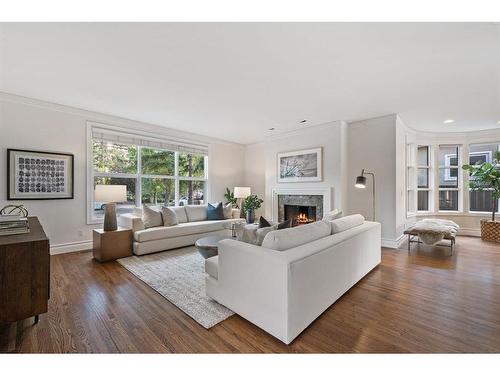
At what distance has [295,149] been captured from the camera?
5.18 m

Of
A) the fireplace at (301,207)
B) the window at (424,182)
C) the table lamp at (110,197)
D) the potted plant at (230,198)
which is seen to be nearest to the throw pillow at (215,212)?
the potted plant at (230,198)

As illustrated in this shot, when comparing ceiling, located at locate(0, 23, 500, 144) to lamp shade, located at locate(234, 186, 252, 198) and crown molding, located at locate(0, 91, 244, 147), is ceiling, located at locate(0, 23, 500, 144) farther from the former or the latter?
lamp shade, located at locate(234, 186, 252, 198)

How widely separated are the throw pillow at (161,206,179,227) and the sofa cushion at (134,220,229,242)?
139 mm

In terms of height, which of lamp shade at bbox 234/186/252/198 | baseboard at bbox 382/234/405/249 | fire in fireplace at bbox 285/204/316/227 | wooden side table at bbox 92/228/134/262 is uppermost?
lamp shade at bbox 234/186/252/198

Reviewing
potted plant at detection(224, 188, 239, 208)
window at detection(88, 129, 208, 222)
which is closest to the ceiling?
window at detection(88, 129, 208, 222)

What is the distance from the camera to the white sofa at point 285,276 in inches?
60.1

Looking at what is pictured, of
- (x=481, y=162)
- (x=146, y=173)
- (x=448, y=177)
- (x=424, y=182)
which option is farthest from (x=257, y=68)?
Result: (x=481, y=162)

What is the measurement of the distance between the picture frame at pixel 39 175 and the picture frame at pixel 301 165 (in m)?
4.15

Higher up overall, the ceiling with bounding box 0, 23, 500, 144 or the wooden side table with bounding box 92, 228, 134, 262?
the ceiling with bounding box 0, 23, 500, 144

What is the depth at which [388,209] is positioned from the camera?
4191mm

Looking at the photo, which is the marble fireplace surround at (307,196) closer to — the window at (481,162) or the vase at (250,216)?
the vase at (250,216)

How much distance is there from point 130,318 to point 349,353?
1731mm

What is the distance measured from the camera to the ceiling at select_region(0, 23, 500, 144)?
1.87 metres
